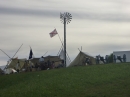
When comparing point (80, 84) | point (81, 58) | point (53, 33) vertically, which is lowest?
point (80, 84)

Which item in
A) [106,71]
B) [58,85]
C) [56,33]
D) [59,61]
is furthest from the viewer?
[56,33]

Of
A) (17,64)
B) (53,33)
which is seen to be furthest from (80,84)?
(53,33)

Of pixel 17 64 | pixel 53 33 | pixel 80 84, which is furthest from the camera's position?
pixel 53 33

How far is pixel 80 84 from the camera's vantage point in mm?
22984

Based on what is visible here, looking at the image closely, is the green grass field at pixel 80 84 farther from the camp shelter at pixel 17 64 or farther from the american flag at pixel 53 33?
the american flag at pixel 53 33

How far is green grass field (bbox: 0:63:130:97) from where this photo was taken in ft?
67.2

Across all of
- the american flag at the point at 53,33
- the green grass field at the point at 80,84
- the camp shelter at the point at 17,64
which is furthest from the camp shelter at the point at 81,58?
the green grass field at the point at 80,84

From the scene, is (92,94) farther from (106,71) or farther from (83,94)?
(106,71)

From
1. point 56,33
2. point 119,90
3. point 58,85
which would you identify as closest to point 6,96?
point 58,85

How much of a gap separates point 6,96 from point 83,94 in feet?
15.0

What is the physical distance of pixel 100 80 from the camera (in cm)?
2417

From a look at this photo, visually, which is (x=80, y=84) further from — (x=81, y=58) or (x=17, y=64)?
(x=17, y=64)

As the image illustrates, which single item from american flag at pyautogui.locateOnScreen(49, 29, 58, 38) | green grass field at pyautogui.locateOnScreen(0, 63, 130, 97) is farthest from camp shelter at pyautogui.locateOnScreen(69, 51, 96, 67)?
green grass field at pyautogui.locateOnScreen(0, 63, 130, 97)

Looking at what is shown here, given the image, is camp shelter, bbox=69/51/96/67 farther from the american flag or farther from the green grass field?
the green grass field
